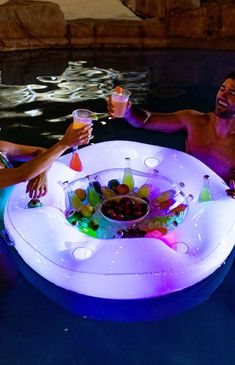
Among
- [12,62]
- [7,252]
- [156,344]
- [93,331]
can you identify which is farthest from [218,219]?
[12,62]

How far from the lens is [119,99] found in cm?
295

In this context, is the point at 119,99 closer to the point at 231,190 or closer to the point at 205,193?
the point at 205,193

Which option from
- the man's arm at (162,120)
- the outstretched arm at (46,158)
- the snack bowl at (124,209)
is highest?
the outstretched arm at (46,158)

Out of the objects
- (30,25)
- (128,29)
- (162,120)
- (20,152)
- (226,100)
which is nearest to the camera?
(226,100)

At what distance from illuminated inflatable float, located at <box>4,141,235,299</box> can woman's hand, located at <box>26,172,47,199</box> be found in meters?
0.10

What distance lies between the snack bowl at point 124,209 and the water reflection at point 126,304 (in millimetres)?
583

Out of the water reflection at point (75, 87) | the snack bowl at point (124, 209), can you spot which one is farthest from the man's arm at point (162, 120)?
the water reflection at point (75, 87)

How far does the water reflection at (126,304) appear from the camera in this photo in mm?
2816

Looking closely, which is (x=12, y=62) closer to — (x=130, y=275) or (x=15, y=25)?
(x=15, y=25)

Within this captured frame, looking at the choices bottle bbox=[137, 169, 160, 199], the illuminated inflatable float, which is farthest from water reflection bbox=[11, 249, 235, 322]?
bottle bbox=[137, 169, 160, 199]

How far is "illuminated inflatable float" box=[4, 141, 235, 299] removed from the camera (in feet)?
8.79

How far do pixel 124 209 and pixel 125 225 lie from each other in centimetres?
12

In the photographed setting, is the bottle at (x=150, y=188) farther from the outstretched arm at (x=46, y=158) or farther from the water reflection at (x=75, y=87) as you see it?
the water reflection at (x=75, y=87)

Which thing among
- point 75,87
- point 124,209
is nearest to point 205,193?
point 124,209
